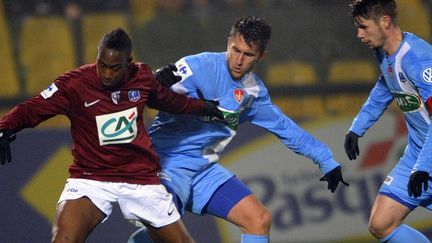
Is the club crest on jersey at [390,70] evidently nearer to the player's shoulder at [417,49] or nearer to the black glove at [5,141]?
the player's shoulder at [417,49]

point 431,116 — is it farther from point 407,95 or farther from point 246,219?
point 246,219

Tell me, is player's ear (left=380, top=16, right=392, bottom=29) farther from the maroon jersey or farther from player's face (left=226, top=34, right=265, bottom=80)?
the maroon jersey

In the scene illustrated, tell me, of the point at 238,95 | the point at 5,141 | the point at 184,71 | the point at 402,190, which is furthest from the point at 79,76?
the point at 402,190

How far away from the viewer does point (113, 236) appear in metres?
7.98

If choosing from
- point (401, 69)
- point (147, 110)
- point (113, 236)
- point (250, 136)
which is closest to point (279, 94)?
point (250, 136)

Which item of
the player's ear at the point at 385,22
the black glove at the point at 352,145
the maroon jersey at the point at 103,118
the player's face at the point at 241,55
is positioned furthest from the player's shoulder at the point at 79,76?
the black glove at the point at 352,145

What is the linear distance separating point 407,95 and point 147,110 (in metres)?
2.52

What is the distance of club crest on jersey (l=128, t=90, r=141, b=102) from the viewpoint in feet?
18.7

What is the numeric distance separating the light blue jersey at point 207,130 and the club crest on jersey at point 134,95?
445 mm

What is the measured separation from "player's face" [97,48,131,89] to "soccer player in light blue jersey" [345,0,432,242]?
5.03 ft

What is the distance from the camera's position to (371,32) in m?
6.18

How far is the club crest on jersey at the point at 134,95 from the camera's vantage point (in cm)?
571

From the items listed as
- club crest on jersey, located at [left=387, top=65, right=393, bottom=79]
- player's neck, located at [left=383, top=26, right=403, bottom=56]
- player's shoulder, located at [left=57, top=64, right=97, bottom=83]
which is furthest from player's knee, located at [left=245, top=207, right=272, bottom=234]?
player's shoulder, located at [left=57, top=64, right=97, bottom=83]

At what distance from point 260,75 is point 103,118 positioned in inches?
114
